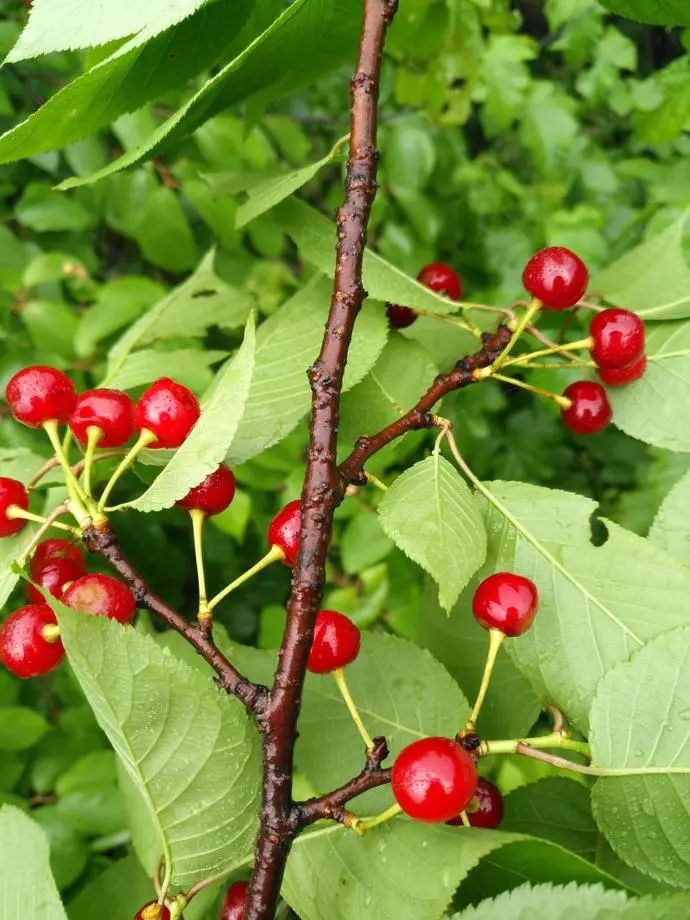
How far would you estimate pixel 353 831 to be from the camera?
73cm

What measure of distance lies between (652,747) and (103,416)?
594 millimetres

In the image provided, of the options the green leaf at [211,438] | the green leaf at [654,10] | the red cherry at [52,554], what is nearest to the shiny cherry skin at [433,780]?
the green leaf at [211,438]

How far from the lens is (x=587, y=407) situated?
0.98 metres

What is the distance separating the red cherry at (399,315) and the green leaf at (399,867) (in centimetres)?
61

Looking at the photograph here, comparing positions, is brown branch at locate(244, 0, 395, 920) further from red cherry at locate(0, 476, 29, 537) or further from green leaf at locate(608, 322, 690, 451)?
green leaf at locate(608, 322, 690, 451)

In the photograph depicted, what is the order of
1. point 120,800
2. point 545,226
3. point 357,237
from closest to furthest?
point 357,237
point 120,800
point 545,226

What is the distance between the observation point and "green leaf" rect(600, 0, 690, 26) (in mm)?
890

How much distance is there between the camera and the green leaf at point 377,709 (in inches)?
33.1

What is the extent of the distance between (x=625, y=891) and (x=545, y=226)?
5.73 ft

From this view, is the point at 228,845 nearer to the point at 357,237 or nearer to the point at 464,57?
the point at 357,237

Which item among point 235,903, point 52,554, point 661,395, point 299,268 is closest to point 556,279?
point 661,395

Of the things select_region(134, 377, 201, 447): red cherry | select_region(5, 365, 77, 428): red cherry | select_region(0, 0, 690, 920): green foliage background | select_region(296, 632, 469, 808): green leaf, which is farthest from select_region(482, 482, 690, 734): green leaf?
select_region(5, 365, 77, 428): red cherry

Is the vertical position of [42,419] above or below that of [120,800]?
above

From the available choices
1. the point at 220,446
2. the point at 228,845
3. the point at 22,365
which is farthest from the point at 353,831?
the point at 22,365
